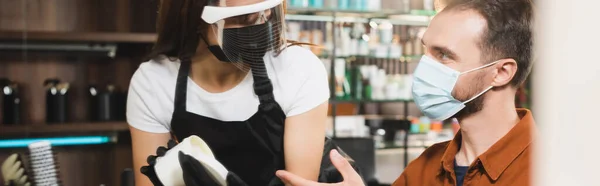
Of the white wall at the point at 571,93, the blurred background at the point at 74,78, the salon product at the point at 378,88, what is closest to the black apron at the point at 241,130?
the blurred background at the point at 74,78

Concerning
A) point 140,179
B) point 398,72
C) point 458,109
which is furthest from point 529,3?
point 398,72

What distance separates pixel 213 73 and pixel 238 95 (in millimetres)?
66

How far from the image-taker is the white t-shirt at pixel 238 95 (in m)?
1.12

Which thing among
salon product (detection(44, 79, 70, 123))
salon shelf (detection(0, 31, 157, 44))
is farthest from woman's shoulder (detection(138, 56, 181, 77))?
salon product (detection(44, 79, 70, 123))

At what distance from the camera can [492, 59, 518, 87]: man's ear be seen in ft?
3.45

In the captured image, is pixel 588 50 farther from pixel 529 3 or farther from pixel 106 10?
pixel 106 10

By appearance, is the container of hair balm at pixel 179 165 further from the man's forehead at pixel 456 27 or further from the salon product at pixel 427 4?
the salon product at pixel 427 4

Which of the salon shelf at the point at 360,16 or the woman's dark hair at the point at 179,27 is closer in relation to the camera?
the woman's dark hair at the point at 179,27

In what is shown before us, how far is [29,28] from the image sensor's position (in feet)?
4.33

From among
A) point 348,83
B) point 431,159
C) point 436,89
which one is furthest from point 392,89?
point 436,89

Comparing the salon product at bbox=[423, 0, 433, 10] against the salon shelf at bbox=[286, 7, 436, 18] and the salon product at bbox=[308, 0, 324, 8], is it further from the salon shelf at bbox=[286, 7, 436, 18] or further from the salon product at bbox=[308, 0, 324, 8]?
the salon product at bbox=[308, 0, 324, 8]

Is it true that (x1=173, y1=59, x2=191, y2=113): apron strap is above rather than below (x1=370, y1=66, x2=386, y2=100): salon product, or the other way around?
above

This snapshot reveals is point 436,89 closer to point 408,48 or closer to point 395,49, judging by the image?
point 408,48

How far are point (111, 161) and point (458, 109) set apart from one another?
774 millimetres
